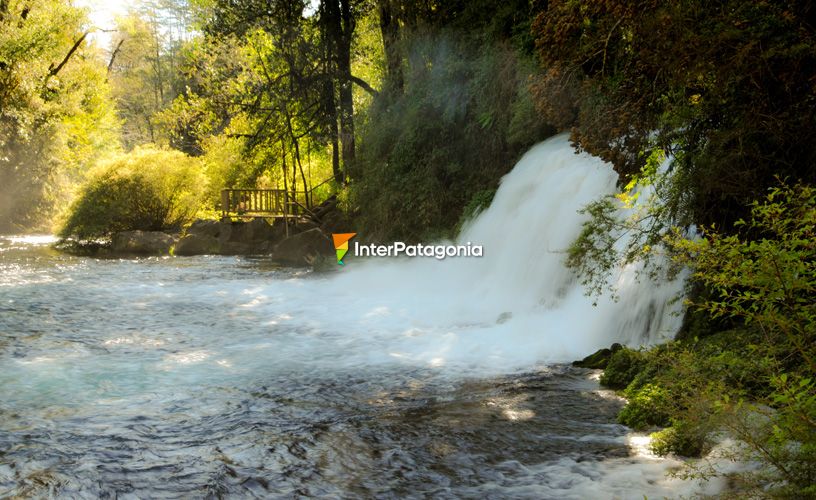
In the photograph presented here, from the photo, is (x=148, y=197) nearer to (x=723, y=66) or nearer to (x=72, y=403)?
(x=72, y=403)

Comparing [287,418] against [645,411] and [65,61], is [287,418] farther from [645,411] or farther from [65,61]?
[65,61]

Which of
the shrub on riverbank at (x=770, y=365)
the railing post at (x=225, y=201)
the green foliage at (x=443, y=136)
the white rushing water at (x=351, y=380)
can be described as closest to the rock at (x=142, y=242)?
the railing post at (x=225, y=201)

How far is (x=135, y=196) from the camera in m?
25.2

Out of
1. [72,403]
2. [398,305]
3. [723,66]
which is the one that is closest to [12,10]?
[398,305]

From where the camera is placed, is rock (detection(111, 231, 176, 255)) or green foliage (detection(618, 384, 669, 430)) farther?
rock (detection(111, 231, 176, 255))

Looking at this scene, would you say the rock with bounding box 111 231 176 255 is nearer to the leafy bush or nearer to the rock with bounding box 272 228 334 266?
the leafy bush

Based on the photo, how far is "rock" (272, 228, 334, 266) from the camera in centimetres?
1964

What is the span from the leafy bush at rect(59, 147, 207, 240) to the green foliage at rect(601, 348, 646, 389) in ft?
70.2

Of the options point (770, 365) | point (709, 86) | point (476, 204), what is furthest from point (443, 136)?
point (770, 365)

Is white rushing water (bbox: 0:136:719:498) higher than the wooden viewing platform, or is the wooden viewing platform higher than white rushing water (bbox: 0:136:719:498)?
the wooden viewing platform

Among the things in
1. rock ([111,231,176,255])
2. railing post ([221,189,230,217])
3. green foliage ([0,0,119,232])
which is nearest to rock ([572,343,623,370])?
railing post ([221,189,230,217])

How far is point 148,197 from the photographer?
83.4 ft

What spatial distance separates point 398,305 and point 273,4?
1421 cm

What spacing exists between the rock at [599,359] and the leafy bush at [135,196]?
2076 centimetres
